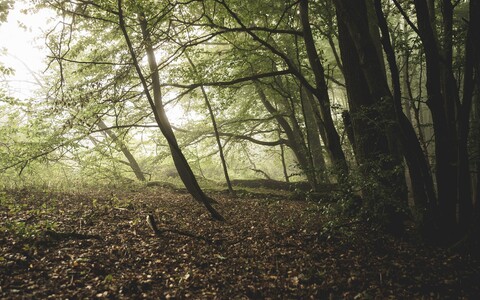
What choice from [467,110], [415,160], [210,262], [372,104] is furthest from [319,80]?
[210,262]

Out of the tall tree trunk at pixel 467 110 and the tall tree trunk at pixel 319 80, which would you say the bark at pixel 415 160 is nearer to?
the tall tree trunk at pixel 467 110

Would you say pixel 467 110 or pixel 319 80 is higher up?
pixel 319 80

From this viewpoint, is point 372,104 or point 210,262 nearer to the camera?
point 372,104

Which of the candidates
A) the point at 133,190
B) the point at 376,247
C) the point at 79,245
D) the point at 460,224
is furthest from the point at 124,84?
the point at 460,224

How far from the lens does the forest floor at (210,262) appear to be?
3768mm

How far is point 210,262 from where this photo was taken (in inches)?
192

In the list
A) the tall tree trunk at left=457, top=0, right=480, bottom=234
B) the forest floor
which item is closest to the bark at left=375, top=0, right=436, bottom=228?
the tall tree trunk at left=457, top=0, right=480, bottom=234

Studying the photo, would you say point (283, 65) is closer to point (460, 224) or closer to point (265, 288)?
point (460, 224)

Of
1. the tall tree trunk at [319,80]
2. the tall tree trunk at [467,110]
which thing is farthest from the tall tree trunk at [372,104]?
the tall tree trunk at [319,80]

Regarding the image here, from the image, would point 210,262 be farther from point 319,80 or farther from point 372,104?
point 319,80

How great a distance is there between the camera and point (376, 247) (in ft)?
16.6

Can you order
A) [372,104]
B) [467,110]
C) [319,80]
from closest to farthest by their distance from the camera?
[467,110] → [372,104] → [319,80]

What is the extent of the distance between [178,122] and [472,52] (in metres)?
11.8

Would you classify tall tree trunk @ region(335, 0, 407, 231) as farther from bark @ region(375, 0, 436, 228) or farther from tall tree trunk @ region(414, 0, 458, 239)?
tall tree trunk @ region(414, 0, 458, 239)
